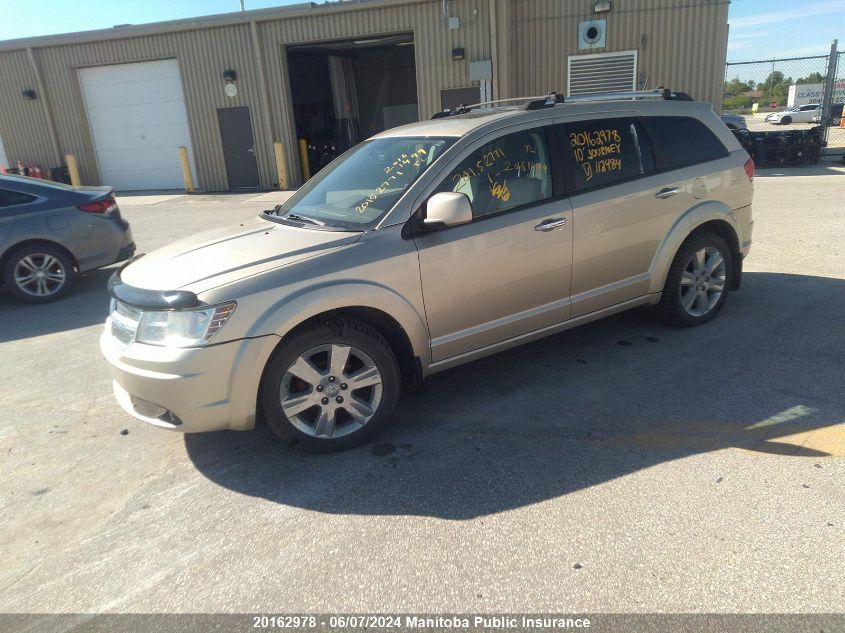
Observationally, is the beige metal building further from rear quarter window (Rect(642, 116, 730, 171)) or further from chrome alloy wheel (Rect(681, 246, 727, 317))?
chrome alloy wheel (Rect(681, 246, 727, 317))

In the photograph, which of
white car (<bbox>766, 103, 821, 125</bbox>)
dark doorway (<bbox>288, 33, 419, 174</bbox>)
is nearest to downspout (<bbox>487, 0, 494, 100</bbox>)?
dark doorway (<bbox>288, 33, 419, 174</bbox>)

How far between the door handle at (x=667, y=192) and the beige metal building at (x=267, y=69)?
12.3m

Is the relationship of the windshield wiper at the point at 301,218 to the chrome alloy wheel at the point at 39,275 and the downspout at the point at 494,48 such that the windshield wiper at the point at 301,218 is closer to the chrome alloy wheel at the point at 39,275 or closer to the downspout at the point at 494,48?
the chrome alloy wheel at the point at 39,275

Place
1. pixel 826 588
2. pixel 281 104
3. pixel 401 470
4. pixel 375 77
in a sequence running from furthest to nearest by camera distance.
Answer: pixel 375 77 < pixel 281 104 < pixel 401 470 < pixel 826 588

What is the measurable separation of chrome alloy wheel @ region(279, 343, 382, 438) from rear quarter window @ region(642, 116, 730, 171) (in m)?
2.81

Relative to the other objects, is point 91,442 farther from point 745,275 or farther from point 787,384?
point 745,275

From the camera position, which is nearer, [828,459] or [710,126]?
[828,459]

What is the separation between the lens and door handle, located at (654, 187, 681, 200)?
4.68m

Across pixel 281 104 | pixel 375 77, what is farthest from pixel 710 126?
pixel 375 77

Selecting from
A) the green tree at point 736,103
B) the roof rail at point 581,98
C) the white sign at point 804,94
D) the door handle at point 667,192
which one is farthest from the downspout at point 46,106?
the green tree at point 736,103

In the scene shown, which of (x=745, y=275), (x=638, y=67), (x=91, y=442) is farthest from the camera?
(x=638, y=67)

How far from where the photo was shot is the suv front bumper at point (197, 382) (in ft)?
10.5

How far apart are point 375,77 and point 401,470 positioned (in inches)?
944

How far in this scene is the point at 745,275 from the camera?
6.62 m
